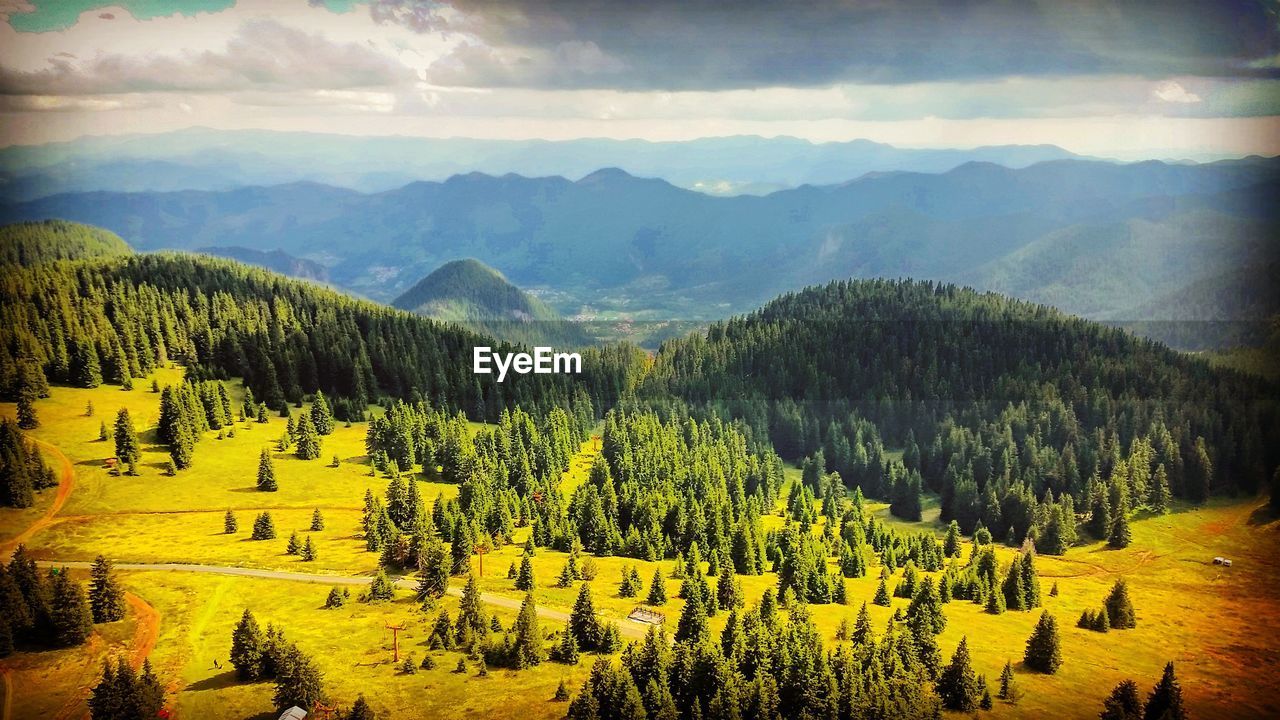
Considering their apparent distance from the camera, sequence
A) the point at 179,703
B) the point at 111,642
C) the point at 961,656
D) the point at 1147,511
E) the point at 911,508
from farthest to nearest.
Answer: the point at 911,508, the point at 1147,511, the point at 111,642, the point at 961,656, the point at 179,703

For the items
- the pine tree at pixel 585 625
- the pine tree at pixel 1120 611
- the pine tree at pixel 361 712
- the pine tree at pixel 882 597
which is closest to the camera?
the pine tree at pixel 361 712

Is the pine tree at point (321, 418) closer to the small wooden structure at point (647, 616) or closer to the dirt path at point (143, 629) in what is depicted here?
the dirt path at point (143, 629)

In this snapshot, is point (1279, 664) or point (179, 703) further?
point (1279, 664)

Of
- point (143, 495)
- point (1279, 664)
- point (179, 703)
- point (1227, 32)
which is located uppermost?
point (1227, 32)

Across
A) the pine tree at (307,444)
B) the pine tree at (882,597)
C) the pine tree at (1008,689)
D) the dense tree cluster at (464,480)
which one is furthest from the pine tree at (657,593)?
the pine tree at (307,444)

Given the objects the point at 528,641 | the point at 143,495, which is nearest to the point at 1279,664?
the point at 528,641

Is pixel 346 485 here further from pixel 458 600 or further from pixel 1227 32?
pixel 1227 32

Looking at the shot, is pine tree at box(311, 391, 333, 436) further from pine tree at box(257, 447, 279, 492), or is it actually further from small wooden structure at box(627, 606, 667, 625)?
small wooden structure at box(627, 606, 667, 625)

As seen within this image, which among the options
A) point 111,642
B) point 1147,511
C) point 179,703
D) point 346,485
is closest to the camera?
point 179,703
